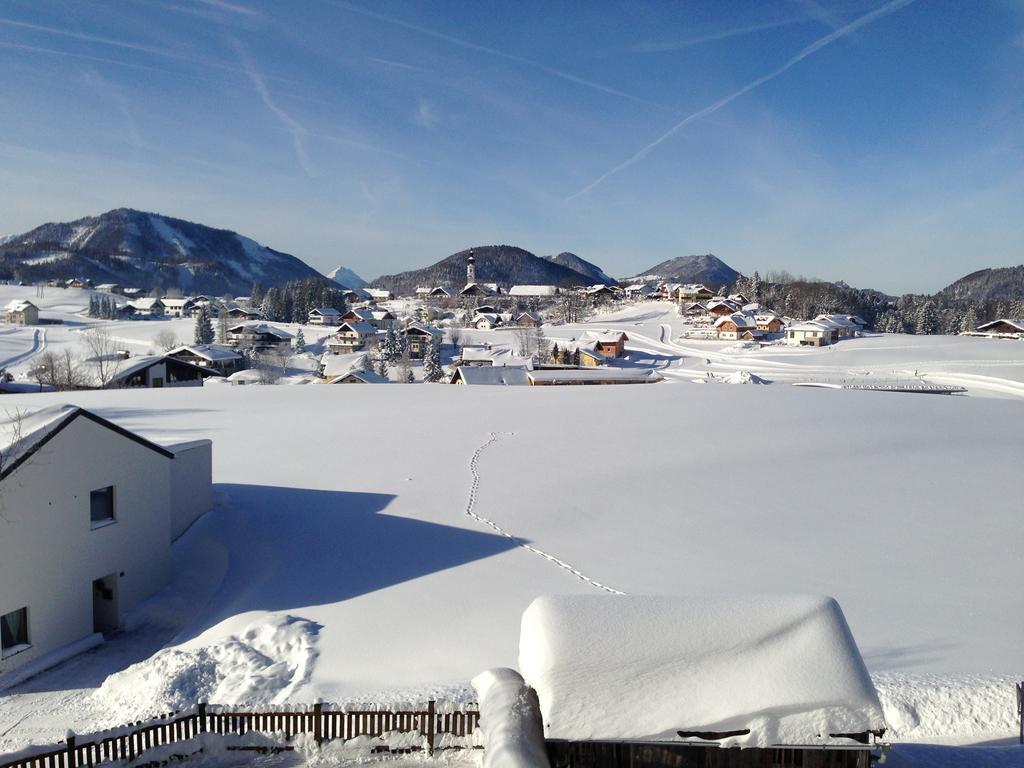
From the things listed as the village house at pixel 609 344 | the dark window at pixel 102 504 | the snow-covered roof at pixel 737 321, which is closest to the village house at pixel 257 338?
the village house at pixel 609 344

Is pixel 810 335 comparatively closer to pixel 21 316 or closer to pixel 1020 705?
pixel 1020 705

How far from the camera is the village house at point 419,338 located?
208ft

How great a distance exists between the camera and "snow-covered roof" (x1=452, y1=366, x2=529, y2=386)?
119ft

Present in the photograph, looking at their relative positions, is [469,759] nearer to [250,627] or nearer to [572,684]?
[572,684]

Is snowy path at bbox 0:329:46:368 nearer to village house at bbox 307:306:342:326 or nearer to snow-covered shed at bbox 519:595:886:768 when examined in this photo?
village house at bbox 307:306:342:326

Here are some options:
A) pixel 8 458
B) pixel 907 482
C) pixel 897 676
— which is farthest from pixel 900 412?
pixel 8 458

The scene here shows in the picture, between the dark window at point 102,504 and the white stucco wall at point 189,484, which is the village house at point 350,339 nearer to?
the white stucco wall at point 189,484

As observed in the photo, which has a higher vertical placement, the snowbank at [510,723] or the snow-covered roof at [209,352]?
the snowbank at [510,723]

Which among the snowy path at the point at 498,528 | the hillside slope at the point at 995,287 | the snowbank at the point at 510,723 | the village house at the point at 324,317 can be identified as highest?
the hillside slope at the point at 995,287

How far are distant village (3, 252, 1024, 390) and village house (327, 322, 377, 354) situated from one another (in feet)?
0.38

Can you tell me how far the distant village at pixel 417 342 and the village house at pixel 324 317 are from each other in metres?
0.13

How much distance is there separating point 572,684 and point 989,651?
619 centimetres

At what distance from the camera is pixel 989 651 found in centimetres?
744

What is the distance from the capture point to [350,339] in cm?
6706
